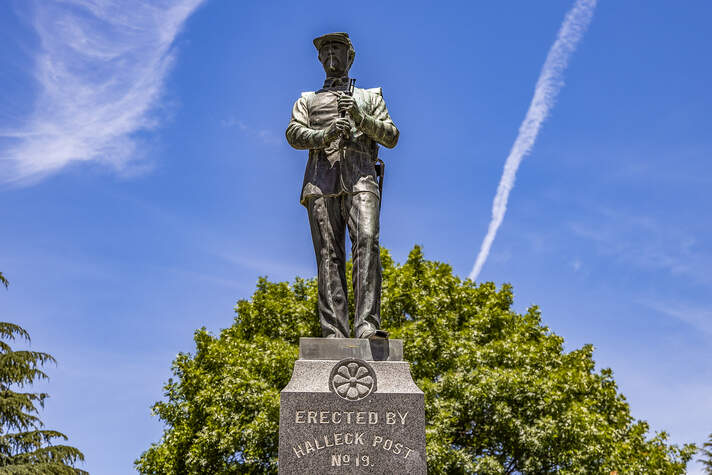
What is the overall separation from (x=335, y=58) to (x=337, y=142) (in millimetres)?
1043

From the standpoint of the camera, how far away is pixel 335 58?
328 inches

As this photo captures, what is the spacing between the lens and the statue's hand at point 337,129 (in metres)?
7.55

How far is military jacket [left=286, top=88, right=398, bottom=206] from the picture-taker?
7.81 m

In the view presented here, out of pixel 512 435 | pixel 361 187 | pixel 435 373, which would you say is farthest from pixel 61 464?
pixel 361 187

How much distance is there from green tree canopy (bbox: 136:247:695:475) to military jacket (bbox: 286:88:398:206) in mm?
11594

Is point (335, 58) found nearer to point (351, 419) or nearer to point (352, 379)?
point (352, 379)

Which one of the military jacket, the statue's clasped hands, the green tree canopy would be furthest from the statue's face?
the green tree canopy

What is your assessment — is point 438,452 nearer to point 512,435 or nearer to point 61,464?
point 512,435

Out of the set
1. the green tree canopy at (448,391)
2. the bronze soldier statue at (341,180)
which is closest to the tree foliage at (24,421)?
the green tree canopy at (448,391)

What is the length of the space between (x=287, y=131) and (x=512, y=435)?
14508 millimetres

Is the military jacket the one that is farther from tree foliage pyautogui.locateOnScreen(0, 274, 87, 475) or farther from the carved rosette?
tree foliage pyautogui.locateOnScreen(0, 274, 87, 475)

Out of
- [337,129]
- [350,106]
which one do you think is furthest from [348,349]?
[350,106]

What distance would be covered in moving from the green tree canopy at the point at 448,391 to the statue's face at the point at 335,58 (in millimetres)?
11939

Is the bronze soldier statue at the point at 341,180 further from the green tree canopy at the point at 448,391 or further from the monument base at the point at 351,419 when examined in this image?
the green tree canopy at the point at 448,391
